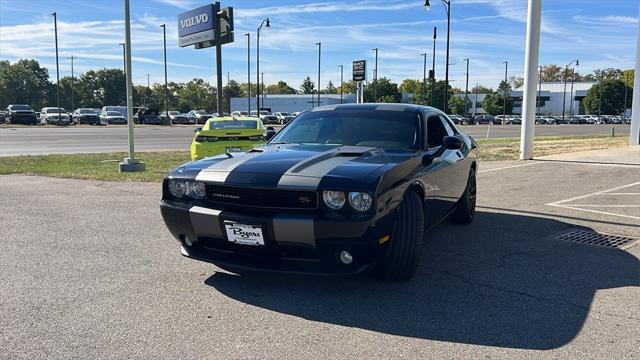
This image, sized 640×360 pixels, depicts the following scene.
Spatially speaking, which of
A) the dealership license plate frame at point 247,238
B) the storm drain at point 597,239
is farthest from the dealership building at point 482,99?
the dealership license plate frame at point 247,238

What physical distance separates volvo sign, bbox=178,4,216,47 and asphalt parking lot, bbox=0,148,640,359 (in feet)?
75.5

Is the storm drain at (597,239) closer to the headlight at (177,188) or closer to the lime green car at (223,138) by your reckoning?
the headlight at (177,188)

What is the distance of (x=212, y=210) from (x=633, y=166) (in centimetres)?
1345

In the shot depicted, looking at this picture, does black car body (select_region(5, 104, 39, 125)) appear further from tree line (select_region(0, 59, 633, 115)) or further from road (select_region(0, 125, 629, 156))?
tree line (select_region(0, 59, 633, 115))

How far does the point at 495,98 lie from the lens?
107 metres

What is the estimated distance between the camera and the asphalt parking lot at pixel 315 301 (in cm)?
332

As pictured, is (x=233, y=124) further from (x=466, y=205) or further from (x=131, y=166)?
(x=466, y=205)

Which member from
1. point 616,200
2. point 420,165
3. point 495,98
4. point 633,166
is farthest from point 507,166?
point 495,98

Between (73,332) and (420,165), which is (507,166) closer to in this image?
(420,165)

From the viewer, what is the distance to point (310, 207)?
12.8ft

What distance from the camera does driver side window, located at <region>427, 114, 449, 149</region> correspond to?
18.1ft

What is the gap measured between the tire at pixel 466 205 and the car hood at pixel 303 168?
2.09m

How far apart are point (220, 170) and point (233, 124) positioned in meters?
8.27

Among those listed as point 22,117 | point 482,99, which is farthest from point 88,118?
point 482,99
